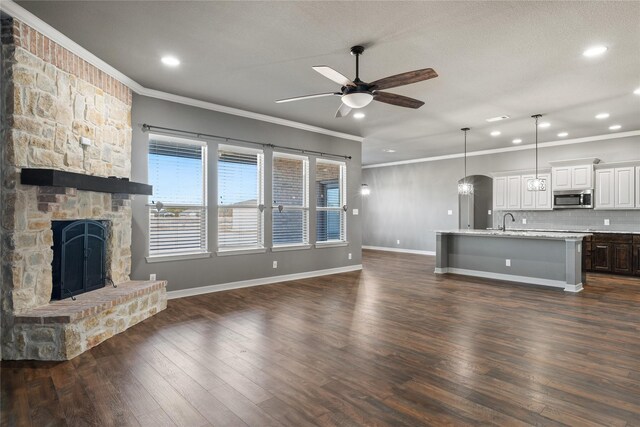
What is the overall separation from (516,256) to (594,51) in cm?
377

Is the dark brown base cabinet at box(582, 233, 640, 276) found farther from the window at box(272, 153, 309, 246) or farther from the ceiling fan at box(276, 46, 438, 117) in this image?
the ceiling fan at box(276, 46, 438, 117)

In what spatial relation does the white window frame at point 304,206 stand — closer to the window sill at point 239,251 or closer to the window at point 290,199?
the window at point 290,199

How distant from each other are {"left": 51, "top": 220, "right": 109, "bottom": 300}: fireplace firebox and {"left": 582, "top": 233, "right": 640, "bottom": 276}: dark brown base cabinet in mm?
8011

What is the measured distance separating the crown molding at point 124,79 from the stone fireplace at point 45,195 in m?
Result: 0.06

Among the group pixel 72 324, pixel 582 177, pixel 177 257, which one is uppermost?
pixel 582 177

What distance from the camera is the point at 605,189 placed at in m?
A: 7.34

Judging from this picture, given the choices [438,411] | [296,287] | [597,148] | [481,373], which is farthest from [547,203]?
[438,411]

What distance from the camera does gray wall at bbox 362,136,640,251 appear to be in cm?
757

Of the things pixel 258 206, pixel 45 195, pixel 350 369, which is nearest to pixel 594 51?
pixel 350 369

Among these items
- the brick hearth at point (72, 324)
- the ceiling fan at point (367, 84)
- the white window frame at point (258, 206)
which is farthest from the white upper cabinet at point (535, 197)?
the brick hearth at point (72, 324)

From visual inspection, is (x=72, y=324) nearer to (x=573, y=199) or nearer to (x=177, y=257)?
(x=177, y=257)

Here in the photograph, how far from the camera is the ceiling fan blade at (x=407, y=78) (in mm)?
3107

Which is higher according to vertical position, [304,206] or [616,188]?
[616,188]

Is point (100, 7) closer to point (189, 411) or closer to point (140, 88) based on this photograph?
point (140, 88)
